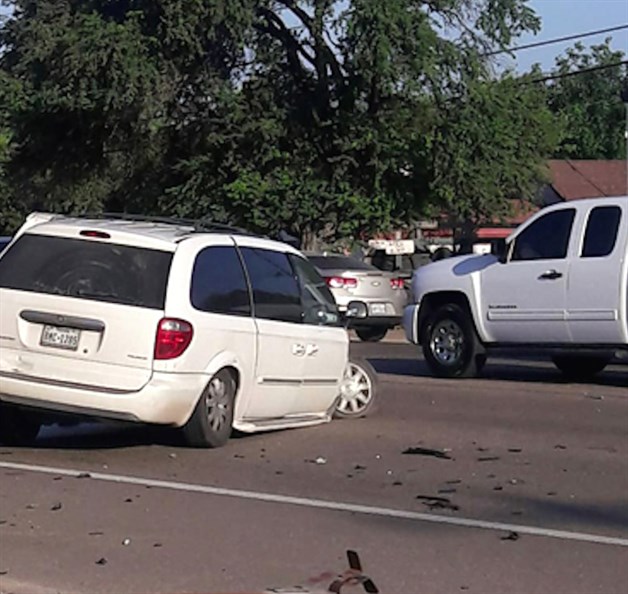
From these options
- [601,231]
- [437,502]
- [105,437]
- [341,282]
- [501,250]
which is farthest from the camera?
[341,282]

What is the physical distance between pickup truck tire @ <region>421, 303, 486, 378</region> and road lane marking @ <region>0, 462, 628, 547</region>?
301 inches

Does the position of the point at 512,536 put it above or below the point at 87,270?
below

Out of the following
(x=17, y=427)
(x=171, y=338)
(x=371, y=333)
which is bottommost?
(x=371, y=333)

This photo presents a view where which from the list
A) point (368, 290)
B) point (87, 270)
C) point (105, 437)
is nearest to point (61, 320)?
point (87, 270)

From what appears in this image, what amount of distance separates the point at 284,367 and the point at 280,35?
24374mm

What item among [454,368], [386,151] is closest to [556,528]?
[454,368]

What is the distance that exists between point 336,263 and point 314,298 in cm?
1353

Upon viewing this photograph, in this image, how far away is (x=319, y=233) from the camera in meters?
37.0

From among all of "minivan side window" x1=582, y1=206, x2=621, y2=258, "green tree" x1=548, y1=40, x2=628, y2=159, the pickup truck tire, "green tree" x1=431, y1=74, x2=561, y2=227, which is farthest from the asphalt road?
"green tree" x1=548, y1=40, x2=628, y2=159

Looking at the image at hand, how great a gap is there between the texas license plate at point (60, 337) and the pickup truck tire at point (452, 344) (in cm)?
732

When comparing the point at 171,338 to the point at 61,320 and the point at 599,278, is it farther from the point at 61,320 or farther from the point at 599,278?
the point at 599,278

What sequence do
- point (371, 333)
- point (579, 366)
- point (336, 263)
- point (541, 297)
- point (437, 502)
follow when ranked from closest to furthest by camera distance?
1. point (437, 502)
2. point (541, 297)
3. point (579, 366)
4. point (336, 263)
5. point (371, 333)

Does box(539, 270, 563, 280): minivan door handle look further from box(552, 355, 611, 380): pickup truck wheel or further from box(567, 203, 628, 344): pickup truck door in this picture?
box(552, 355, 611, 380): pickup truck wheel

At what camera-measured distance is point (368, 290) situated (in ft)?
85.6
